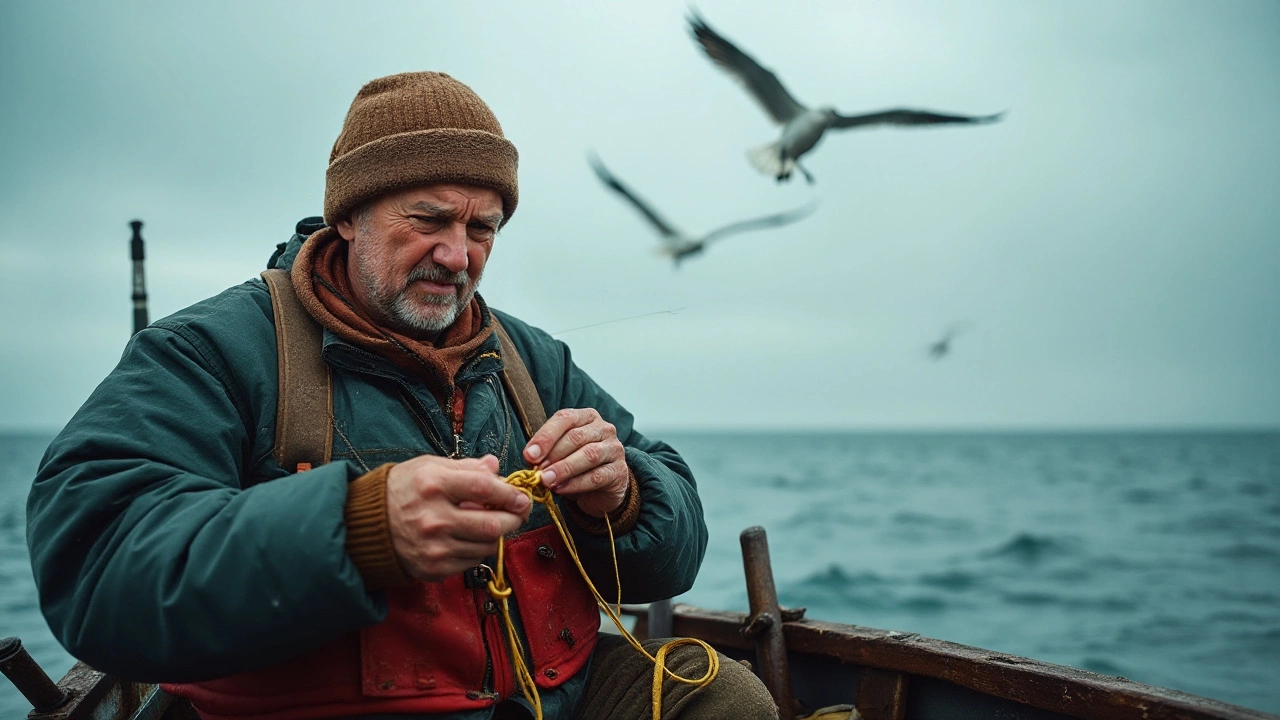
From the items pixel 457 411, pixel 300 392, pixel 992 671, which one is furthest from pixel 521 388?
pixel 992 671

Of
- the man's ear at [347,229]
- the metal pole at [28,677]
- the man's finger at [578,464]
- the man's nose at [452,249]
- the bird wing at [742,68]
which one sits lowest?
the metal pole at [28,677]

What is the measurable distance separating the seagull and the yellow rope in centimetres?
640

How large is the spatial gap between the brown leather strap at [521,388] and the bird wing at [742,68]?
6360 millimetres

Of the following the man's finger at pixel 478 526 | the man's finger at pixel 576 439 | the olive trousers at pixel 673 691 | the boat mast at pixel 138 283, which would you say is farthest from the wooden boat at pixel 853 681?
the boat mast at pixel 138 283

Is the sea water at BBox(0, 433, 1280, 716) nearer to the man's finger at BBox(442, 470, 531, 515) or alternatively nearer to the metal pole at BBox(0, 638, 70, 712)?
the metal pole at BBox(0, 638, 70, 712)

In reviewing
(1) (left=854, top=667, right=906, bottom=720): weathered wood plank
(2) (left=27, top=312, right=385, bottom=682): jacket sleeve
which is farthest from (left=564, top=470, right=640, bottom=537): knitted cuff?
(1) (left=854, top=667, right=906, bottom=720): weathered wood plank

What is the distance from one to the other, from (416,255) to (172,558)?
3.02 ft

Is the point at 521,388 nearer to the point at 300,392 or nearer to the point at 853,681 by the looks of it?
the point at 300,392

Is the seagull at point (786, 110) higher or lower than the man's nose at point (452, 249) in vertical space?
higher

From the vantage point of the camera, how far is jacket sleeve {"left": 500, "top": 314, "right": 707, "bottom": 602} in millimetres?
2297

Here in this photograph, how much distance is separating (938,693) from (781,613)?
685 mm

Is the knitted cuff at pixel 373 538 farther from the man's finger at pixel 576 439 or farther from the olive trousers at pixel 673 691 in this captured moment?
the olive trousers at pixel 673 691

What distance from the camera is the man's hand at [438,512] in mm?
1600

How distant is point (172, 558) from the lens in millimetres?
1573
